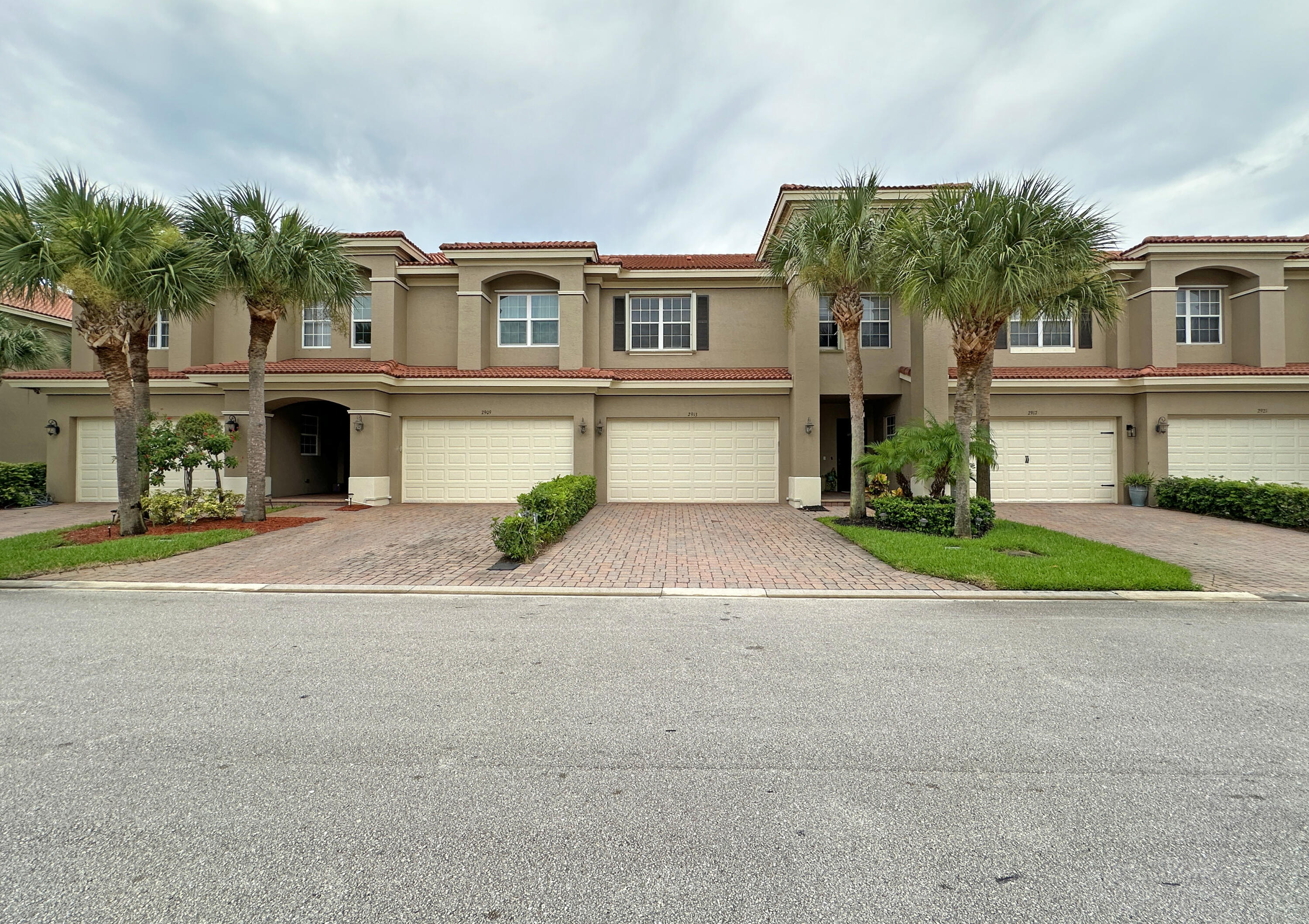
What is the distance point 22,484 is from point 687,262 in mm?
20895

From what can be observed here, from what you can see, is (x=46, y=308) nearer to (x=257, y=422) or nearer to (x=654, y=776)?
(x=257, y=422)

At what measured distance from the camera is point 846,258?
11609 millimetres

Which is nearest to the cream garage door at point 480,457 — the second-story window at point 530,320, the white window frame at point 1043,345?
the second-story window at point 530,320

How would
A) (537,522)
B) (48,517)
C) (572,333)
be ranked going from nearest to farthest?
(537,522), (48,517), (572,333)

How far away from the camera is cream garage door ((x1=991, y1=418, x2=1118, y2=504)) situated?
17.2m

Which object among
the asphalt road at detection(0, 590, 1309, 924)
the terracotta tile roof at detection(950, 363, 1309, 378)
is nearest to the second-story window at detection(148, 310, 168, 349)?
the asphalt road at detection(0, 590, 1309, 924)

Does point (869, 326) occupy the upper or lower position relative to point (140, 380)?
upper

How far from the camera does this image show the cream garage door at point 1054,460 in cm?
1719

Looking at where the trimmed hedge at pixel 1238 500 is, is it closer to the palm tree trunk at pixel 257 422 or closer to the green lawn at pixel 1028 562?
the green lawn at pixel 1028 562

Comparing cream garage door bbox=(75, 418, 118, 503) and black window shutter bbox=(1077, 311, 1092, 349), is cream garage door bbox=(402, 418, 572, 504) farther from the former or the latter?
black window shutter bbox=(1077, 311, 1092, 349)

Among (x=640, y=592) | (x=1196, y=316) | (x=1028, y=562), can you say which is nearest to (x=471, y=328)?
(x=640, y=592)

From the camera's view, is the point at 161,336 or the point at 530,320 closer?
the point at 530,320

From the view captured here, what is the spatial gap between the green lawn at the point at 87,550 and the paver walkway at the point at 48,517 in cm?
176

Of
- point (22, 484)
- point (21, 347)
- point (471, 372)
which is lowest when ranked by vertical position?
point (22, 484)
